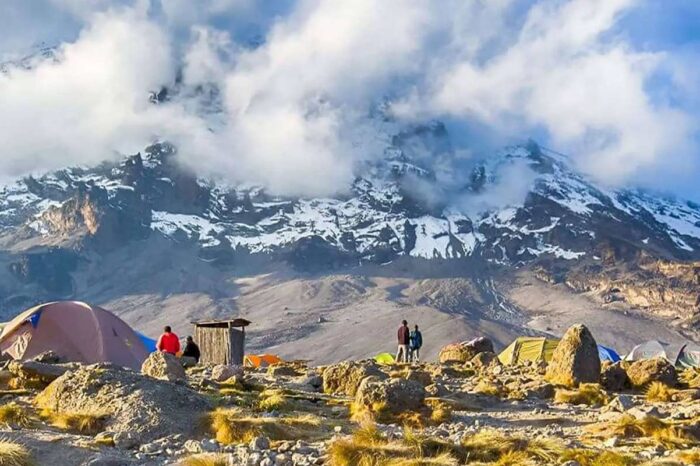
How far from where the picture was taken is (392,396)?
13812 millimetres

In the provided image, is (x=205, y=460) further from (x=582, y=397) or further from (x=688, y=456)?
(x=582, y=397)

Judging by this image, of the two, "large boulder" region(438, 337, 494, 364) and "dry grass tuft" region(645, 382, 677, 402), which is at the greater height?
"large boulder" region(438, 337, 494, 364)

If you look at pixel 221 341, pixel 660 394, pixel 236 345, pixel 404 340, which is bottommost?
pixel 660 394

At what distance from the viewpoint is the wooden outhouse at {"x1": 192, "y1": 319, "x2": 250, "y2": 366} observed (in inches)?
1438

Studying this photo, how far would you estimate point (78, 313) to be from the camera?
28516 mm

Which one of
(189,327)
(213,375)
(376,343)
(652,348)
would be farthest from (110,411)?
(189,327)

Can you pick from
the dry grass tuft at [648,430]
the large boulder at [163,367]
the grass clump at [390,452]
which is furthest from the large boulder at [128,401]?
the dry grass tuft at [648,430]

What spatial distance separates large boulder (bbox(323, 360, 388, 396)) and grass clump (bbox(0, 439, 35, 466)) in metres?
9.94

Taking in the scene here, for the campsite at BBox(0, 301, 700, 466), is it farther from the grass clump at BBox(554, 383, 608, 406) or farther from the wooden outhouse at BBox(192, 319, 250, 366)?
the wooden outhouse at BBox(192, 319, 250, 366)

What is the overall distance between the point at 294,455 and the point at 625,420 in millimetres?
5928

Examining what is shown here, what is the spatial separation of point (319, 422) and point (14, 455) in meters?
5.18

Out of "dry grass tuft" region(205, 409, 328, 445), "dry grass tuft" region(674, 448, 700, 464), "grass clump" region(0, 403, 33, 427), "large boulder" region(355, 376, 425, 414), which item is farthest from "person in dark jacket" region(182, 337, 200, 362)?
"dry grass tuft" region(674, 448, 700, 464)

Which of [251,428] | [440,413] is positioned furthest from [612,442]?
[251,428]

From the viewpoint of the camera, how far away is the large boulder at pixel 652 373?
21953 mm
